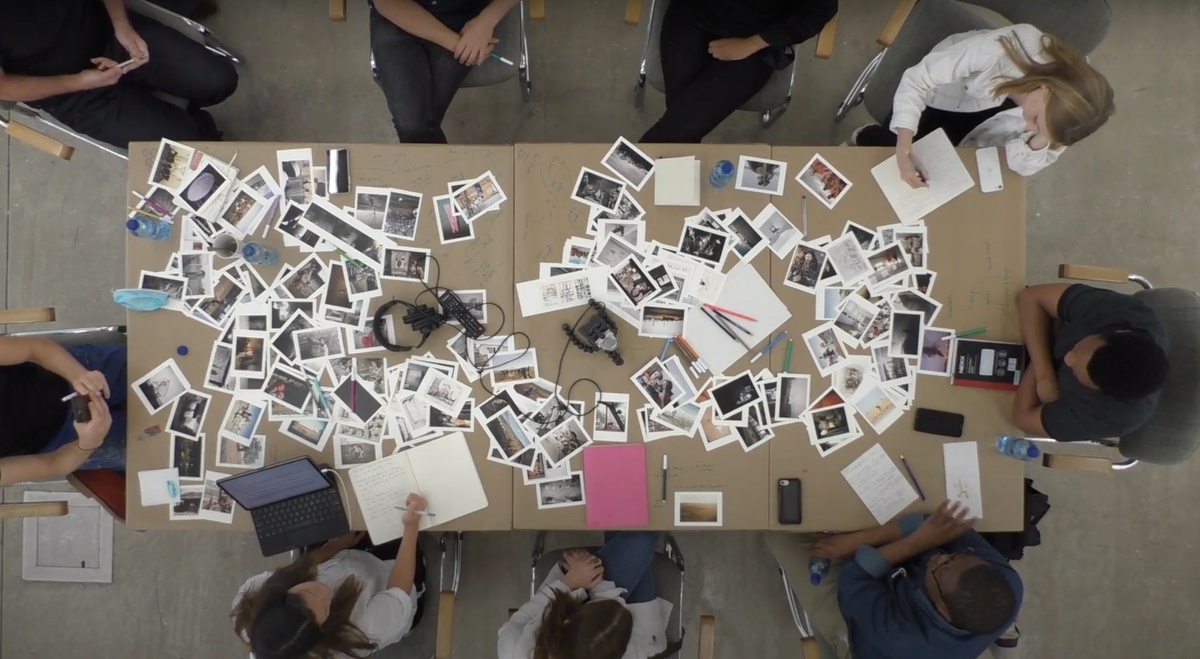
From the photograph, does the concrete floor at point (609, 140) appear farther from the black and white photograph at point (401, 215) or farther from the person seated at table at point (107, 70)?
the black and white photograph at point (401, 215)

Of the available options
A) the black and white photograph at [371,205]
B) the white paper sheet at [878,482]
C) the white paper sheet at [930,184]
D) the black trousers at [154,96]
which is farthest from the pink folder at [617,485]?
the black trousers at [154,96]

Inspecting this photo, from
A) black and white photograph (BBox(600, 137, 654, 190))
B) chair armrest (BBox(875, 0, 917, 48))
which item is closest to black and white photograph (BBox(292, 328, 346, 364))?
black and white photograph (BBox(600, 137, 654, 190))

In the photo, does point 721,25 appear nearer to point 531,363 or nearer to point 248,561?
point 531,363

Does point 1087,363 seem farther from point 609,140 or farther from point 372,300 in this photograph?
point 372,300

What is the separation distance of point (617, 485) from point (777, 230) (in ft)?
2.90

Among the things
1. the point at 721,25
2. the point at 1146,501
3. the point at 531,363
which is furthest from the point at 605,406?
the point at 1146,501

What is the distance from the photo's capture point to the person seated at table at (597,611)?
5.59ft

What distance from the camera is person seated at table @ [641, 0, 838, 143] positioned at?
2064 millimetres

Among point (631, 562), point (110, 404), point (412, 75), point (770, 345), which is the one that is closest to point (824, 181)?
point (770, 345)

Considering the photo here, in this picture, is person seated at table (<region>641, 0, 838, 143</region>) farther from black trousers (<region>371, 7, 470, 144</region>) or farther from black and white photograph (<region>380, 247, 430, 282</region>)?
black and white photograph (<region>380, 247, 430, 282</region>)

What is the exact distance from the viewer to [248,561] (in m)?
2.59

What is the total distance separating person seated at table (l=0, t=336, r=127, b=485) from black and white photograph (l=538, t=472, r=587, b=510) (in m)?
1.25

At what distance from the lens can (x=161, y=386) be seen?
71.5 inches

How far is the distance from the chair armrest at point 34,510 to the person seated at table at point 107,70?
1188mm
